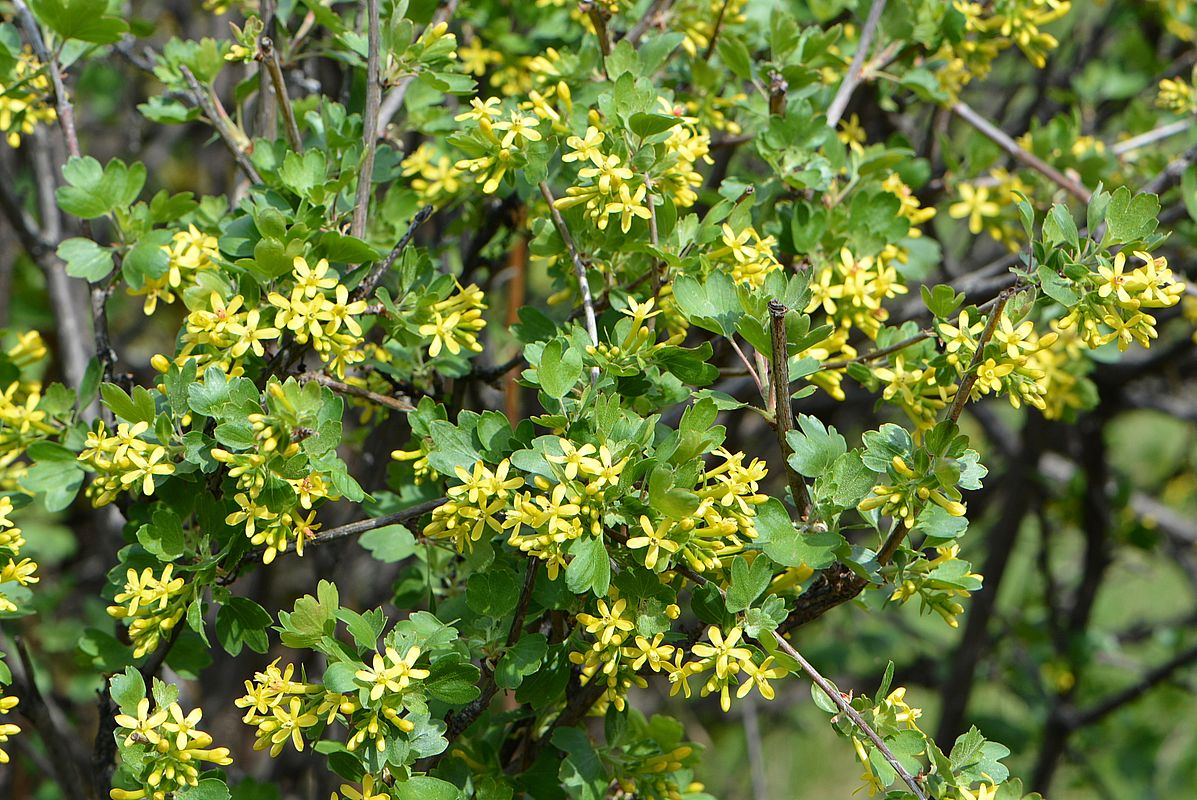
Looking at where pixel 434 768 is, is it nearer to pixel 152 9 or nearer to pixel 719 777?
pixel 719 777

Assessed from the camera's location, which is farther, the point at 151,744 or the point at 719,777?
the point at 719,777

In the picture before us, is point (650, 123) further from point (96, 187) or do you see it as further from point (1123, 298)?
point (96, 187)

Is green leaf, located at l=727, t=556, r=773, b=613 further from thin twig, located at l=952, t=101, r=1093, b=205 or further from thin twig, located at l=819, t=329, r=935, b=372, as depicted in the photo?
thin twig, located at l=952, t=101, r=1093, b=205

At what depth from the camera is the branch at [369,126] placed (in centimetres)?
143

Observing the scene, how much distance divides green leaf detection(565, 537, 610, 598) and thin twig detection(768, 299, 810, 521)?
10.0 inches

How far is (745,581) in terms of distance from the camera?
1.21m

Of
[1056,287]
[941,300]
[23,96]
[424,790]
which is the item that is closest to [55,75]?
[23,96]

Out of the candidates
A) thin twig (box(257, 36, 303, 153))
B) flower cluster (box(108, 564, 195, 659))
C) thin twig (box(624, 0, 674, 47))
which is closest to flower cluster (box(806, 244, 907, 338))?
thin twig (box(624, 0, 674, 47))

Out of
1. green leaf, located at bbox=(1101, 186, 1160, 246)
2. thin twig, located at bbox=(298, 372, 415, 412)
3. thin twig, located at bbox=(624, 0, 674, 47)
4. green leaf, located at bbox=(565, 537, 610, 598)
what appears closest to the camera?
green leaf, located at bbox=(565, 537, 610, 598)

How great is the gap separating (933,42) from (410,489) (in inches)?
43.4

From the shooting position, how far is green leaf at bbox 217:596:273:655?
4.59ft

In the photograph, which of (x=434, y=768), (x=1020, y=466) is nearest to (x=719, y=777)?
(x=1020, y=466)

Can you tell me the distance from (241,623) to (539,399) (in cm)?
46

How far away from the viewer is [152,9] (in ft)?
13.7
